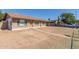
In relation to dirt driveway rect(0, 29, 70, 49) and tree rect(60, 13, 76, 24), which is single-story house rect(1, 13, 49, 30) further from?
tree rect(60, 13, 76, 24)

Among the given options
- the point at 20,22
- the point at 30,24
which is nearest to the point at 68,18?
the point at 30,24

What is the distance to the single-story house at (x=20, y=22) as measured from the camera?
3226 mm

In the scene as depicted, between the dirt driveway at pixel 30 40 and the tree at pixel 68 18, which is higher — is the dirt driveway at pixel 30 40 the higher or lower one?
the lower one

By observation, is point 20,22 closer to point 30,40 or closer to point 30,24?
point 30,24

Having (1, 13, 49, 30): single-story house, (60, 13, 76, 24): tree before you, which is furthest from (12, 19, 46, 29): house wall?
(60, 13, 76, 24): tree

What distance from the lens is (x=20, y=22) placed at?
3260mm

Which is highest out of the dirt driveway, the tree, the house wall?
the tree

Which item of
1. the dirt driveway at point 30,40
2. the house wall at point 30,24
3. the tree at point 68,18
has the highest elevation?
the tree at point 68,18

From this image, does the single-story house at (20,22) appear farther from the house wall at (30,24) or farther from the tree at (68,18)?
the tree at (68,18)

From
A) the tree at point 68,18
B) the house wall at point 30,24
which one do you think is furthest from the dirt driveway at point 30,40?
the tree at point 68,18

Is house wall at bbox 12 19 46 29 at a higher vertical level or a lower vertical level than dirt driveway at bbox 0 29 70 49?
higher

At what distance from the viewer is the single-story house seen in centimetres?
323
